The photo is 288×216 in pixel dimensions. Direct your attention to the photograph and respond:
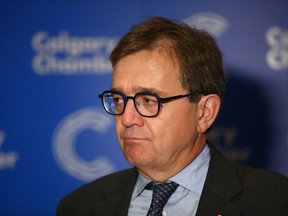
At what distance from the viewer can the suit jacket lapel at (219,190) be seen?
6.86ft

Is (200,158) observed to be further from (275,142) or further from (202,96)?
(275,142)

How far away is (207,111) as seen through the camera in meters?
2.31

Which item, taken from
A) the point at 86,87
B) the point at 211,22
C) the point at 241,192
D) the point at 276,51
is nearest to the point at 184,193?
the point at 241,192

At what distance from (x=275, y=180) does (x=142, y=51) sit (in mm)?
943

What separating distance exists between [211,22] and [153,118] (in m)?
1.89

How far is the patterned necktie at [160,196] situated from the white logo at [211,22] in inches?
73.8

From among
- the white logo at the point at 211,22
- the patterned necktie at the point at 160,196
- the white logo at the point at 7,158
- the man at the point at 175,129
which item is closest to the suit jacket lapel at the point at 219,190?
the man at the point at 175,129

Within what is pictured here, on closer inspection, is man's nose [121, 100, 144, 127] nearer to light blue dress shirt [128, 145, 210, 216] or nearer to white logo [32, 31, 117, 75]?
light blue dress shirt [128, 145, 210, 216]

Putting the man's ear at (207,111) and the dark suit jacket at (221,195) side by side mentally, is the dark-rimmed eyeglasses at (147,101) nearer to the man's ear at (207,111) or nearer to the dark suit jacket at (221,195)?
the man's ear at (207,111)

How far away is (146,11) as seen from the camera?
3.70 m

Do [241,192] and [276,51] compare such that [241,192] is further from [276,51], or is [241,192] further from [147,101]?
[276,51]

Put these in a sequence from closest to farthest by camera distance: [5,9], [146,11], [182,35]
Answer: [182,35], [5,9], [146,11]

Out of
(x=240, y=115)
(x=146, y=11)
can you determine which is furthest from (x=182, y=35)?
(x=240, y=115)

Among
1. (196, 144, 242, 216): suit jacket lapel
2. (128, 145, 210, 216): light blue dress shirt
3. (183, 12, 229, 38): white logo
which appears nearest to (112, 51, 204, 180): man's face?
(128, 145, 210, 216): light blue dress shirt
